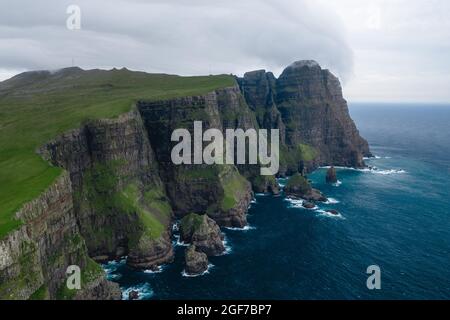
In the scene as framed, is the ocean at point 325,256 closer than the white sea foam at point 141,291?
No

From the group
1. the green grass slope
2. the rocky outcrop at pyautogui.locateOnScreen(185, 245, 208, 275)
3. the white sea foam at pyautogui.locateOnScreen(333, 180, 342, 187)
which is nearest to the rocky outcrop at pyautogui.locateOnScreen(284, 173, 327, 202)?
the white sea foam at pyautogui.locateOnScreen(333, 180, 342, 187)

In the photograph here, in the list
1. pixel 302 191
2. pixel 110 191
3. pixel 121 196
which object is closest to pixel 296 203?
pixel 302 191

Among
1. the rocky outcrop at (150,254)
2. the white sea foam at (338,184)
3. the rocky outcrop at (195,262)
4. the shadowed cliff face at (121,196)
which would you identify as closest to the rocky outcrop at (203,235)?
the shadowed cliff face at (121,196)

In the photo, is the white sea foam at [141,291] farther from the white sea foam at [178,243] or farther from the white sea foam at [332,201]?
the white sea foam at [332,201]

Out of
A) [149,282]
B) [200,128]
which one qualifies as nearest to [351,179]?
[200,128]

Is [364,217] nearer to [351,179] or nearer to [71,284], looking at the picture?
[351,179]

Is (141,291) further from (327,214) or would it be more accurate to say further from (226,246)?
(327,214)
